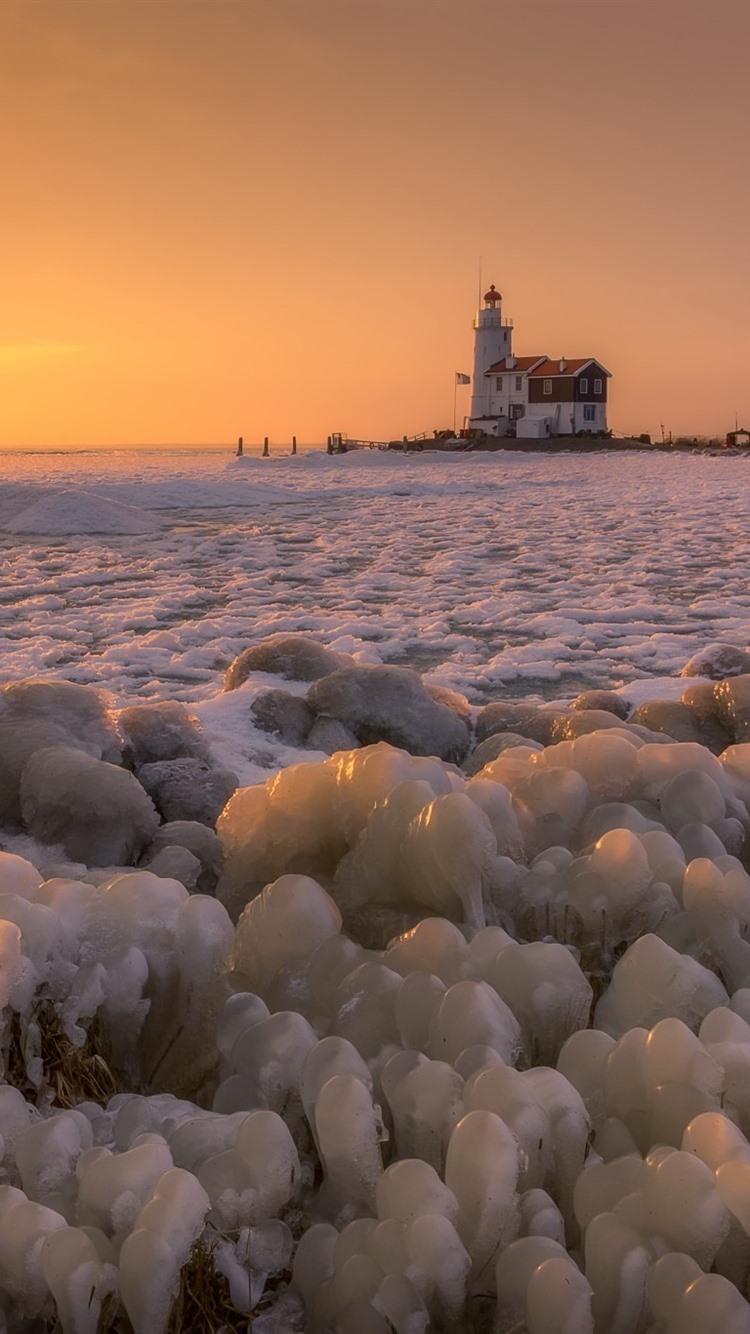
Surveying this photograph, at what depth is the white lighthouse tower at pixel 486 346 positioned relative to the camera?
58.4 meters

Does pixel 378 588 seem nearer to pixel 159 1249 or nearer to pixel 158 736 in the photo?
pixel 158 736

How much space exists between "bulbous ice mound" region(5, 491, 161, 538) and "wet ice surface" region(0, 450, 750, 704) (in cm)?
15

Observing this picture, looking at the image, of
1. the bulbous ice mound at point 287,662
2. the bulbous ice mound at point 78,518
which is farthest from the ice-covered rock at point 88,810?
the bulbous ice mound at point 78,518

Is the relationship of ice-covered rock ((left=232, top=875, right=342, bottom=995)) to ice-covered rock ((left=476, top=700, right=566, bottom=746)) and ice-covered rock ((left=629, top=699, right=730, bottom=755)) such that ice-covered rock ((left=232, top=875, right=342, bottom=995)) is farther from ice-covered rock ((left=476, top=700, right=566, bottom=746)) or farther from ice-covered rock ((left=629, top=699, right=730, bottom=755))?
ice-covered rock ((left=629, top=699, right=730, bottom=755))

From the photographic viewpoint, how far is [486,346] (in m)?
58.6

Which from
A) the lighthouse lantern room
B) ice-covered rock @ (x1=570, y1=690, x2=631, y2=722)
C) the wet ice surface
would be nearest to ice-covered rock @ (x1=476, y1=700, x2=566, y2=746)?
ice-covered rock @ (x1=570, y1=690, x2=631, y2=722)

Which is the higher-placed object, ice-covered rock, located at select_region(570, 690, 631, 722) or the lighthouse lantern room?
the lighthouse lantern room

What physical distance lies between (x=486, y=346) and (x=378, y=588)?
172ft

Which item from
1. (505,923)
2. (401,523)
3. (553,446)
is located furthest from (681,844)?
(553,446)

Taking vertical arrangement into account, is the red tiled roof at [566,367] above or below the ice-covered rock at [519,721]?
above

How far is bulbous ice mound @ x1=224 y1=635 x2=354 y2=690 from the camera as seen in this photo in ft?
16.1

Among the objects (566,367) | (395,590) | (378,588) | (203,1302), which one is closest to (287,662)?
(203,1302)

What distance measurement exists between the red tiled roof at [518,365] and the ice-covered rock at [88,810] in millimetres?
57647

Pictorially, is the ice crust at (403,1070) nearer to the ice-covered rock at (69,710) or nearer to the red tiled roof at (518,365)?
the ice-covered rock at (69,710)
